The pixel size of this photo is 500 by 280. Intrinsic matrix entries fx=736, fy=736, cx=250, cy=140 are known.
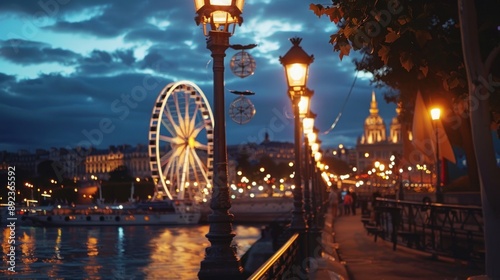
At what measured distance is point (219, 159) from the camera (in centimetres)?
834

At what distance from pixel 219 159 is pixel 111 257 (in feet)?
129

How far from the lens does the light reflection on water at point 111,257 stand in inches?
1439

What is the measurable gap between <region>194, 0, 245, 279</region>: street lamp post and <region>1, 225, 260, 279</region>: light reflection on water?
26834 mm

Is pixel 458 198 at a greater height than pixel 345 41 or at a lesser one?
lesser

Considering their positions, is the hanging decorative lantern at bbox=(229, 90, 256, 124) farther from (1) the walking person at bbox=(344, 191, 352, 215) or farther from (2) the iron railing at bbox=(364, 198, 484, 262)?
(1) the walking person at bbox=(344, 191, 352, 215)

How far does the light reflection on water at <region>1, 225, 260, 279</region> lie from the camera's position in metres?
36.6

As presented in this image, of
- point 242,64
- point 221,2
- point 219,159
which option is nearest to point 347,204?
point 242,64

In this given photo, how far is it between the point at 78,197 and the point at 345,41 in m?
121

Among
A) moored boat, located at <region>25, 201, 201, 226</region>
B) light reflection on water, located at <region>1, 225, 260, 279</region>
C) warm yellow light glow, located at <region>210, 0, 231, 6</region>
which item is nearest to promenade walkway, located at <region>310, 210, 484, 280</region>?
warm yellow light glow, located at <region>210, 0, 231, 6</region>

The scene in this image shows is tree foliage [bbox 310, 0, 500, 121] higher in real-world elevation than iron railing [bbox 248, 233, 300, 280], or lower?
higher

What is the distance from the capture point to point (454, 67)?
8961mm

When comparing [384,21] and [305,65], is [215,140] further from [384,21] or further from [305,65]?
[305,65]

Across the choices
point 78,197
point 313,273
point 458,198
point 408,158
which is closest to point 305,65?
point 313,273

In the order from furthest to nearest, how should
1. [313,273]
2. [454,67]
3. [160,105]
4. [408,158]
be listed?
1. [160,105]
2. [408,158]
3. [313,273]
4. [454,67]
